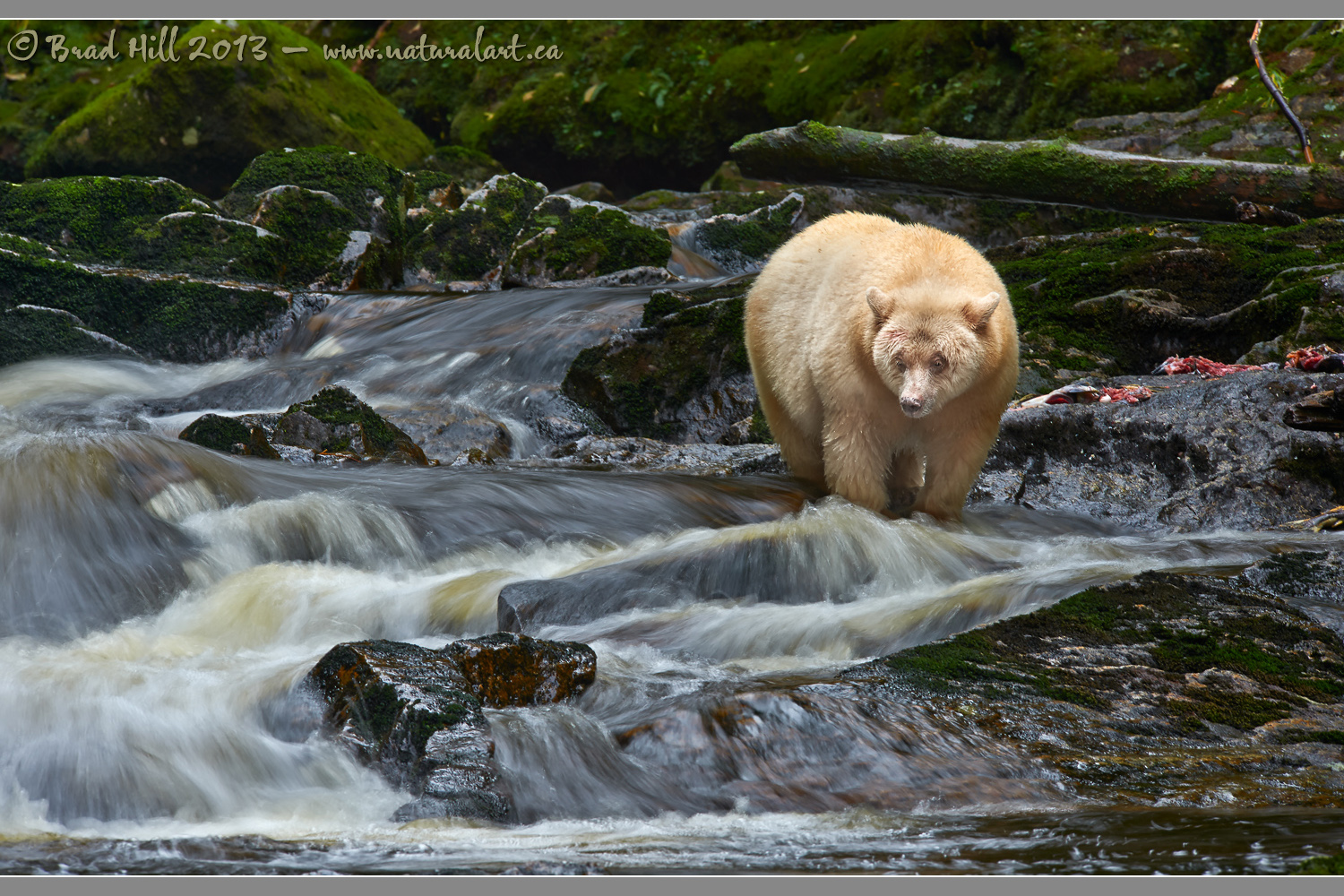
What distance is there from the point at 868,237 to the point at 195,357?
930 centimetres

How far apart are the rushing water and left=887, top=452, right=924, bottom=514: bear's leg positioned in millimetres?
558

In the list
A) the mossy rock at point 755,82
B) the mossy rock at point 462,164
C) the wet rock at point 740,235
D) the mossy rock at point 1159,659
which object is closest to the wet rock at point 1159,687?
the mossy rock at point 1159,659

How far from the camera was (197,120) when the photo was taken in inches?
736

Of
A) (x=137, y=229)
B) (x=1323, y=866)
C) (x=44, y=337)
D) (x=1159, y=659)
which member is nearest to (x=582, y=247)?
(x=137, y=229)

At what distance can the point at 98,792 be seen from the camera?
3.96 meters

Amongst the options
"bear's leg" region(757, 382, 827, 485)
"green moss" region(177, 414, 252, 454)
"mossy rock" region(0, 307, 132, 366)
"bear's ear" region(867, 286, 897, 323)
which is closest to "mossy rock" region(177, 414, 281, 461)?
"green moss" region(177, 414, 252, 454)

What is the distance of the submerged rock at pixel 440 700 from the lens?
12.7ft

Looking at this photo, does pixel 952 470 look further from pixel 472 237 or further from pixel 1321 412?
pixel 472 237

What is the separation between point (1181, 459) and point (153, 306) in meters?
11.5

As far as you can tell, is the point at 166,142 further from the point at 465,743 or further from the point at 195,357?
the point at 465,743

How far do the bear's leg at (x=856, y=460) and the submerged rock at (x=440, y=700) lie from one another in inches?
101

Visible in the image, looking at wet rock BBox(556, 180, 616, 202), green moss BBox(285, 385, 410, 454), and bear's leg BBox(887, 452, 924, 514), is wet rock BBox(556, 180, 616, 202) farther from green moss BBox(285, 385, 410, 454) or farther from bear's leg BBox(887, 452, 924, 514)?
bear's leg BBox(887, 452, 924, 514)

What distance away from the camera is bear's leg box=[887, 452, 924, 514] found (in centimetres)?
756

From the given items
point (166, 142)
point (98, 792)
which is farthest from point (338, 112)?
point (98, 792)
